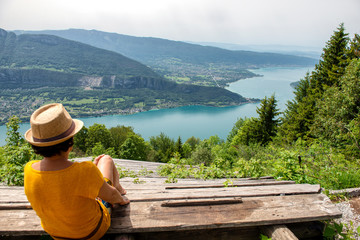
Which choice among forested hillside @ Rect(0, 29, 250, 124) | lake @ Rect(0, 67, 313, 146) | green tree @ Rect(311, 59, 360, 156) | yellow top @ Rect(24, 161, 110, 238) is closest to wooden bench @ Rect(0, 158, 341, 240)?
yellow top @ Rect(24, 161, 110, 238)

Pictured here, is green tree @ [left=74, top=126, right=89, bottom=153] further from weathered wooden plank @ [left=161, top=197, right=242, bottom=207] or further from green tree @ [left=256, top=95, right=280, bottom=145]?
weathered wooden plank @ [left=161, top=197, right=242, bottom=207]

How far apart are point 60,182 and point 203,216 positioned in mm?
1474

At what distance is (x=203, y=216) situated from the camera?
88.7 inches

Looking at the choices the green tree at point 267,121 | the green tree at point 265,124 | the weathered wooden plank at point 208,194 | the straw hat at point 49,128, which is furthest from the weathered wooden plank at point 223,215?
the green tree at point 267,121

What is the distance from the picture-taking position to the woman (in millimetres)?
1765

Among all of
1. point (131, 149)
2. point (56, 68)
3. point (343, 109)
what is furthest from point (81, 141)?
point (56, 68)

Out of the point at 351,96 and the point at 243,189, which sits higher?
the point at 351,96

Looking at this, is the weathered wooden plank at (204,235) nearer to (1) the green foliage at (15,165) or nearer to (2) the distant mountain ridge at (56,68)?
(1) the green foliage at (15,165)

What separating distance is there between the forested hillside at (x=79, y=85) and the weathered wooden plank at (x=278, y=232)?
4295 inches

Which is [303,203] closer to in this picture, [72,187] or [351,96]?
[72,187]

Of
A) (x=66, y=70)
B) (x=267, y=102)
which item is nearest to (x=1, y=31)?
(x=66, y=70)

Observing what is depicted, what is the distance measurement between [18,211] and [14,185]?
2122 millimetres

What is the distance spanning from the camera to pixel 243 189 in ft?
9.84

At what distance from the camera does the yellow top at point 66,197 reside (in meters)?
1.79
